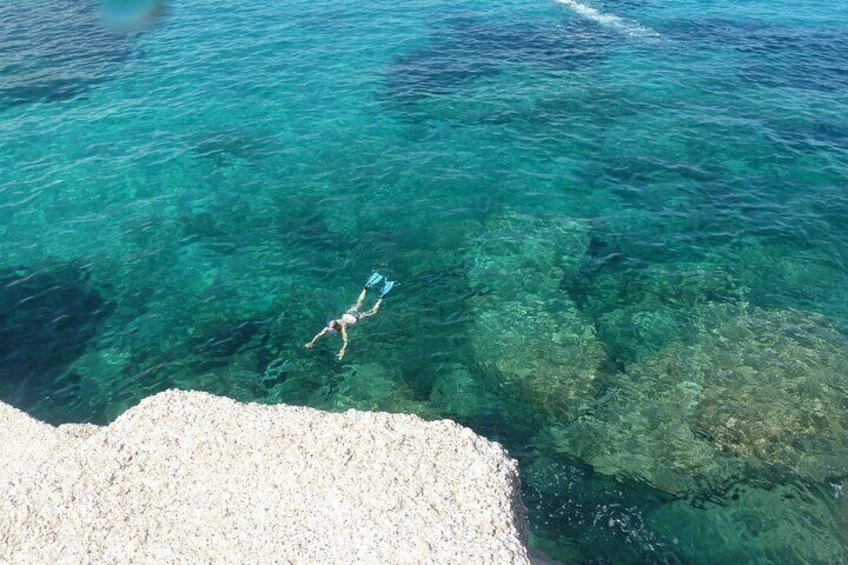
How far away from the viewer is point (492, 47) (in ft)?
145

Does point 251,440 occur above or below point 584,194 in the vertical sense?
above

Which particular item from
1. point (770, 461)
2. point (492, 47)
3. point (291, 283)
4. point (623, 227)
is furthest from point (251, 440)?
point (492, 47)

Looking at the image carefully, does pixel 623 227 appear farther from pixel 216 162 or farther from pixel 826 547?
pixel 216 162

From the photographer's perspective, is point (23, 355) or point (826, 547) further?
point (23, 355)

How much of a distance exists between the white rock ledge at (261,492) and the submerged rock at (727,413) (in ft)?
17.8

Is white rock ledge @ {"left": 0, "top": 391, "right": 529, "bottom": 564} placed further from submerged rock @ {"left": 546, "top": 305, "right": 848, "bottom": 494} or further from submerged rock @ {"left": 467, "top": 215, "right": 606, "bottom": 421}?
submerged rock @ {"left": 546, "top": 305, "right": 848, "bottom": 494}

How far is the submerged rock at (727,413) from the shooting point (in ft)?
60.5

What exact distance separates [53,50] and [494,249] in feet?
126

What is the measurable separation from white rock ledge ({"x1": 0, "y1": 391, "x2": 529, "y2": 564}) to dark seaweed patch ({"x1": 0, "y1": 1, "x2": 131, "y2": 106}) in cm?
3048

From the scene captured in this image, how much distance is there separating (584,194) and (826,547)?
60.9 feet

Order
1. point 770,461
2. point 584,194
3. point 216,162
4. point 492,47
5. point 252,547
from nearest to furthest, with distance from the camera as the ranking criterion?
1. point 252,547
2. point 770,461
3. point 584,194
4. point 216,162
5. point 492,47

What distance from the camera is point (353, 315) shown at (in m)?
23.6

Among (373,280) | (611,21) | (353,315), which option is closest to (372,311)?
(353,315)

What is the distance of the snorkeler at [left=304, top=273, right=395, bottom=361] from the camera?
22.8 m
